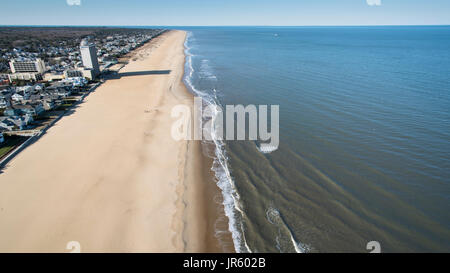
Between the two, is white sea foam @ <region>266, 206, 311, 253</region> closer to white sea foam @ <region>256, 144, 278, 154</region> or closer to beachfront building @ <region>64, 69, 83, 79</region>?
white sea foam @ <region>256, 144, 278, 154</region>

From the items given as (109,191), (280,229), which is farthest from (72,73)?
(280,229)

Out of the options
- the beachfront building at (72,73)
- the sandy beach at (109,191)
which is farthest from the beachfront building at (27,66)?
the sandy beach at (109,191)

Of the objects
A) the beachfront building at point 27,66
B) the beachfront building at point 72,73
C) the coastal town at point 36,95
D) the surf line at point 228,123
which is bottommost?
the surf line at point 228,123

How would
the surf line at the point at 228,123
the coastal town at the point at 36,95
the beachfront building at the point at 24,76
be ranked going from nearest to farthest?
the coastal town at the point at 36,95 → the surf line at the point at 228,123 → the beachfront building at the point at 24,76

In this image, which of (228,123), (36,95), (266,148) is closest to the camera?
(266,148)

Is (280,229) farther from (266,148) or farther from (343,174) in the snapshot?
(266,148)

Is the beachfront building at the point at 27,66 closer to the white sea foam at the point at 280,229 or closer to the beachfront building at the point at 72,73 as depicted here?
the beachfront building at the point at 72,73

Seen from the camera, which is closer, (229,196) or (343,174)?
(229,196)

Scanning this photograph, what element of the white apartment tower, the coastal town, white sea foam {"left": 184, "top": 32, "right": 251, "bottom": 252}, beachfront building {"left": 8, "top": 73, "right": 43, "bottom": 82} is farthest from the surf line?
beachfront building {"left": 8, "top": 73, "right": 43, "bottom": 82}

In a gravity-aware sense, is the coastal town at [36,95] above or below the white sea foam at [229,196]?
above
